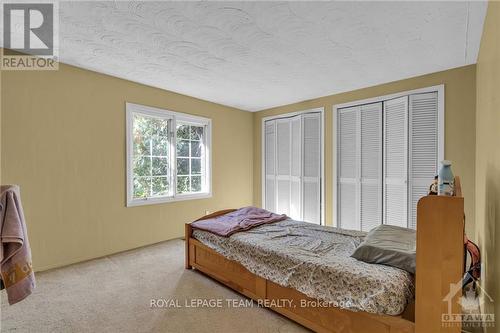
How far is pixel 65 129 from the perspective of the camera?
306 cm

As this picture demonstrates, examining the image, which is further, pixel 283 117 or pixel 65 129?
pixel 283 117

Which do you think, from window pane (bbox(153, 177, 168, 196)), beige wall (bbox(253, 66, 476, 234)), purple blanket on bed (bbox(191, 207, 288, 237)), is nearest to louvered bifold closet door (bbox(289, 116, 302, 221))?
purple blanket on bed (bbox(191, 207, 288, 237))

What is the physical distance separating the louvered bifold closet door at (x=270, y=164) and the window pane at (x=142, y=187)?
7.64 feet

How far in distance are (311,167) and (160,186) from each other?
8.21 ft

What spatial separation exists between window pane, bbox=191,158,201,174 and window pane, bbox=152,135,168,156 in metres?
0.53

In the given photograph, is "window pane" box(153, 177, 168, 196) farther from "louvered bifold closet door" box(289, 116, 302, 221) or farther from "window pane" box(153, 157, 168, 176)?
"louvered bifold closet door" box(289, 116, 302, 221)

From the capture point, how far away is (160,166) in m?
4.00

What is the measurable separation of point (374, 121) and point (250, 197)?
2798 mm

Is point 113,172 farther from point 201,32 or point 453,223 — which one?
point 453,223

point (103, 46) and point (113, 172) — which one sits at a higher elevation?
point (103, 46)

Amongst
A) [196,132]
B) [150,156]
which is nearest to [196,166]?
[196,132]

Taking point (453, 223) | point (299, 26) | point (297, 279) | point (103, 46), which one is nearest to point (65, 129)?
point (103, 46)

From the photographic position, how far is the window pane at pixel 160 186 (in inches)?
155

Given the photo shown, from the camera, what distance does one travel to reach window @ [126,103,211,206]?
12.1 ft
